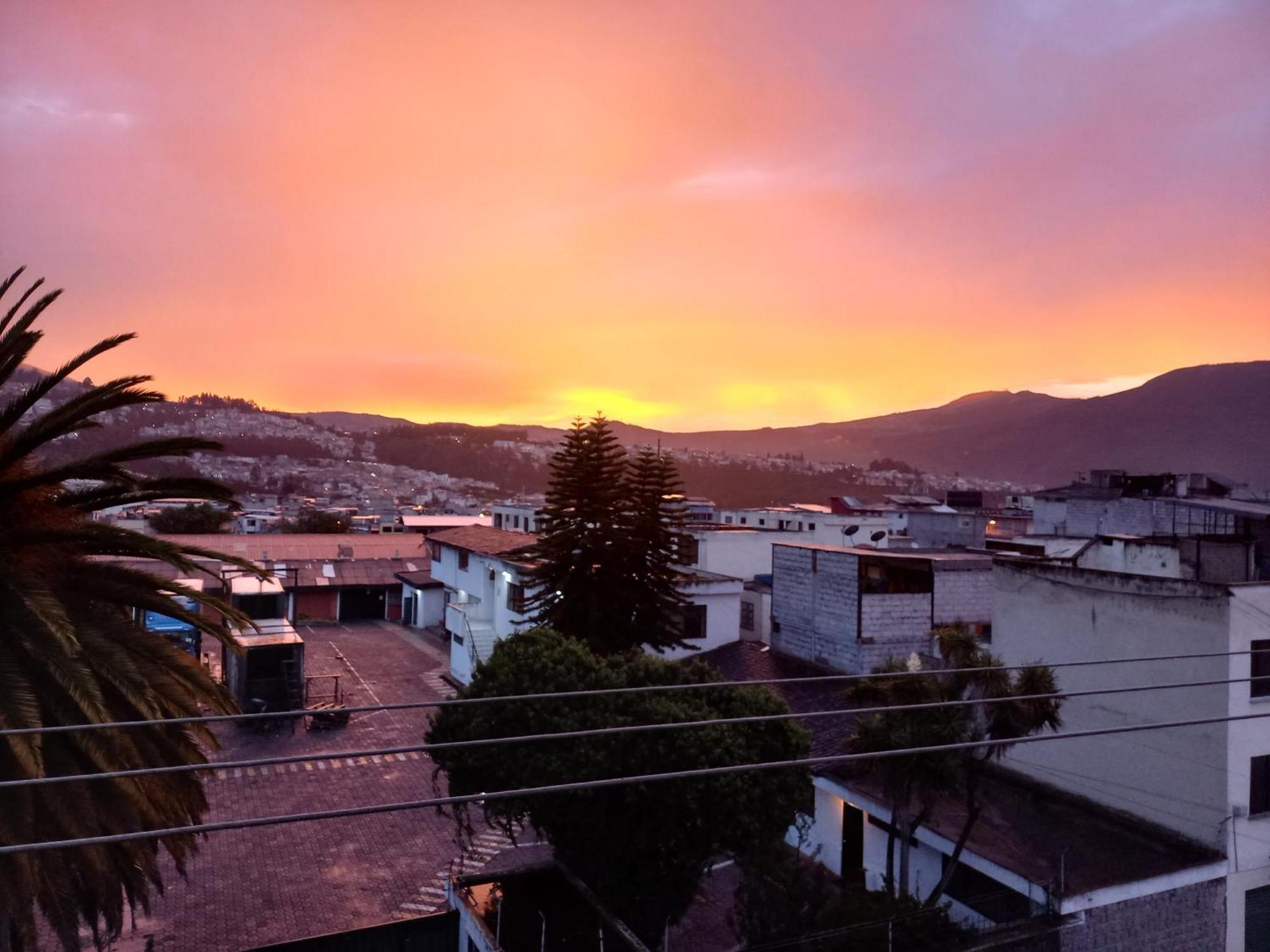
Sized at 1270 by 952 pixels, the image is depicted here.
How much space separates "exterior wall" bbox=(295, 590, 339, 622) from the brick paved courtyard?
58.9 feet

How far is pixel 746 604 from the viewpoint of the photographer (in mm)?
25562

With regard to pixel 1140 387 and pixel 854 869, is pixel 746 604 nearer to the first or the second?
pixel 854 869

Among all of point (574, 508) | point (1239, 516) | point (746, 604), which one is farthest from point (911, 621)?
point (574, 508)

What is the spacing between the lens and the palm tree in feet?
19.0

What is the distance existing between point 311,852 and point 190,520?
51420 mm

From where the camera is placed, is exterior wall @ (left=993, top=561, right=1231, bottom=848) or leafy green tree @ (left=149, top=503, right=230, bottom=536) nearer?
exterior wall @ (left=993, top=561, right=1231, bottom=848)

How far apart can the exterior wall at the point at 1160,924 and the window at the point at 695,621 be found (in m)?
12.9

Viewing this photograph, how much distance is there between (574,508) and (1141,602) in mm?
13553

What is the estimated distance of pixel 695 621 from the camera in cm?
2355

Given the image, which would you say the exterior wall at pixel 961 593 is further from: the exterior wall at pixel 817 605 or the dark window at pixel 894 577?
the exterior wall at pixel 817 605

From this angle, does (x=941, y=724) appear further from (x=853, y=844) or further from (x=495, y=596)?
(x=495, y=596)

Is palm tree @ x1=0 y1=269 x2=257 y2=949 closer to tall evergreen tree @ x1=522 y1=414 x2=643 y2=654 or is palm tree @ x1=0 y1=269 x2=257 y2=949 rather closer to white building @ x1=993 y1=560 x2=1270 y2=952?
white building @ x1=993 y1=560 x2=1270 y2=952

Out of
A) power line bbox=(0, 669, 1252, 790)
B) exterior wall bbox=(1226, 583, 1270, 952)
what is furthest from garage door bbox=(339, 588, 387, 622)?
power line bbox=(0, 669, 1252, 790)

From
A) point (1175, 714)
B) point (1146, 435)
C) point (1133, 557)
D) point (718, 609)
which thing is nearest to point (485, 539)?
point (718, 609)
